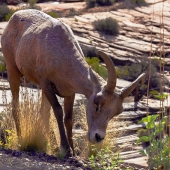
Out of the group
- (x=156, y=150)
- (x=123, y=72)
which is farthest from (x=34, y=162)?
(x=123, y=72)

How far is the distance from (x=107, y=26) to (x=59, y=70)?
1858cm

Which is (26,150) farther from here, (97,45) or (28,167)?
(97,45)

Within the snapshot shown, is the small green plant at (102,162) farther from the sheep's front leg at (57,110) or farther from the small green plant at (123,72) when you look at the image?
the small green plant at (123,72)

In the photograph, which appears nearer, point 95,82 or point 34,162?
point 95,82

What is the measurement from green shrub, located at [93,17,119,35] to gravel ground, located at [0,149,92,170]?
1847 centimetres

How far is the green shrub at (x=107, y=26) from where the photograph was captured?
25.3 metres

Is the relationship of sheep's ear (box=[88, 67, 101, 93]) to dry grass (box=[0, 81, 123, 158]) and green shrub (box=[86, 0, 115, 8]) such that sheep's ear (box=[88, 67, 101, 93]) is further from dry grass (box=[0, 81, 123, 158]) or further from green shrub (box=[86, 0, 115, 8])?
green shrub (box=[86, 0, 115, 8])

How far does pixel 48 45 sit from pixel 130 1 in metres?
24.0

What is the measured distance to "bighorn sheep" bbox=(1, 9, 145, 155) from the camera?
6117 millimetres

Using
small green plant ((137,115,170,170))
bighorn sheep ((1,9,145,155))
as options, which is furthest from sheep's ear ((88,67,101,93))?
small green plant ((137,115,170,170))

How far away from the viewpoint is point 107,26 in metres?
25.4

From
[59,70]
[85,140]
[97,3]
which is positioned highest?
[59,70]

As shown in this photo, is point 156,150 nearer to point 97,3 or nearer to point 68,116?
point 68,116

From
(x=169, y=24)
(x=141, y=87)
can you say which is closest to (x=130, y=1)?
(x=169, y=24)
